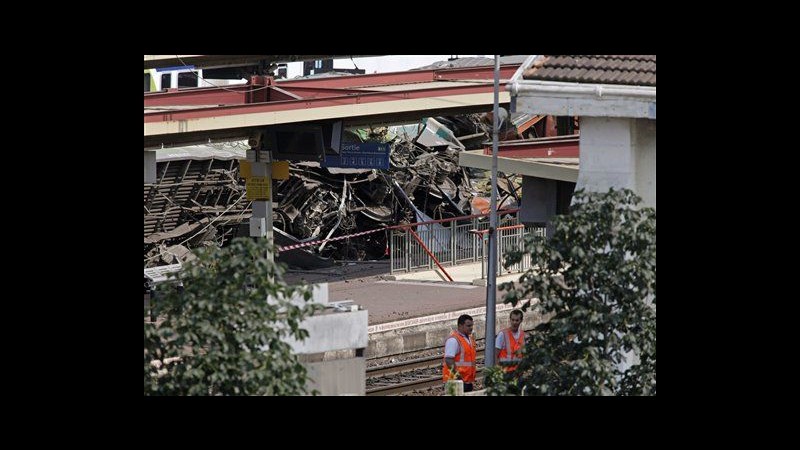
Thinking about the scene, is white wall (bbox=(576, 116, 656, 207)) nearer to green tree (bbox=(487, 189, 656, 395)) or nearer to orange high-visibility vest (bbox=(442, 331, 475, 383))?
green tree (bbox=(487, 189, 656, 395))

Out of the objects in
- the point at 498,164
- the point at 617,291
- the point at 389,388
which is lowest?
the point at 389,388

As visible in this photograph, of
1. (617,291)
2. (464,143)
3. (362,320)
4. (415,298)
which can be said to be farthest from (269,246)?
(464,143)

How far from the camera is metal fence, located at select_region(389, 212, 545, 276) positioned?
24.0 meters

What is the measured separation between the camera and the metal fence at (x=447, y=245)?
24.0 m

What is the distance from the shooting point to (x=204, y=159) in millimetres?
25625

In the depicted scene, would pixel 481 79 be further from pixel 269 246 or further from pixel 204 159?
pixel 269 246

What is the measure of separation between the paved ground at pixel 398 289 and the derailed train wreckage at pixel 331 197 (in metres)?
1.31

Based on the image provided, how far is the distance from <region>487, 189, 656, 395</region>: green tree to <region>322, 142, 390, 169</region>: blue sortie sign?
13.0 meters

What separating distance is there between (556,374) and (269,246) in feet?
8.12

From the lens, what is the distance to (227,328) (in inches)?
308

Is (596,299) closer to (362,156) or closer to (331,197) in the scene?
(362,156)

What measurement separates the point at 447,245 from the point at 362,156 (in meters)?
3.64

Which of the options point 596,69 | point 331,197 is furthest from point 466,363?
point 331,197

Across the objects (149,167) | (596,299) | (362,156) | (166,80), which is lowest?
(596,299)
